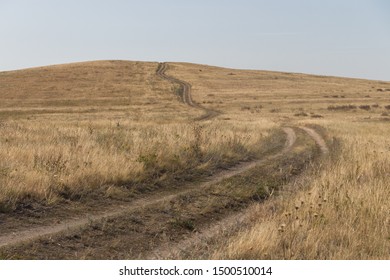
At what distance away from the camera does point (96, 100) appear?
65.3 m

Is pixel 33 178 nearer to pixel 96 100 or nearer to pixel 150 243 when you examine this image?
pixel 150 243

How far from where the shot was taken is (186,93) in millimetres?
74625

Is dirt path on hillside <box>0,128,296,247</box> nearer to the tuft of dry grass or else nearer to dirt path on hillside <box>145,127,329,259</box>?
dirt path on hillside <box>145,127,329,259</box>

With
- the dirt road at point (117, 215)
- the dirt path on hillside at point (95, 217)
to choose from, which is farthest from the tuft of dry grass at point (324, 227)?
the dirt path on hillside at point (95, 217)

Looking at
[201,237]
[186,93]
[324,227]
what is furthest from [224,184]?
[186,93]

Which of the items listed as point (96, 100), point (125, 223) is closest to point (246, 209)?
point (125, 223)

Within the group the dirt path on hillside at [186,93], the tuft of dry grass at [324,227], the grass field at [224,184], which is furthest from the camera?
the dirt path on hillside at [186,93]

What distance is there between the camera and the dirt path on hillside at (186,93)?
4841 cm

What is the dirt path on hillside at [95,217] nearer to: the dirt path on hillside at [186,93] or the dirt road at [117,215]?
the dirt road at [117,215]

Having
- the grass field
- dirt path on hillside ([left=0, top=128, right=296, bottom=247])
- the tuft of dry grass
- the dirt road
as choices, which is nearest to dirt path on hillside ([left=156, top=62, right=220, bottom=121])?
the grass field

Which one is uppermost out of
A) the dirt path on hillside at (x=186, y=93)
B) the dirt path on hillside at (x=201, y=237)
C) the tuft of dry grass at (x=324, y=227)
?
the dirt path on hillside at (x=186, y=93)

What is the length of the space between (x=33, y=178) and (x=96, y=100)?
58325 mm

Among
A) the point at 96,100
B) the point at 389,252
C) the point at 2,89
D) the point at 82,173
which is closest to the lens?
the point at 389,252

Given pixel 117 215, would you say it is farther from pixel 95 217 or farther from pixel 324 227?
pixel 324 227
